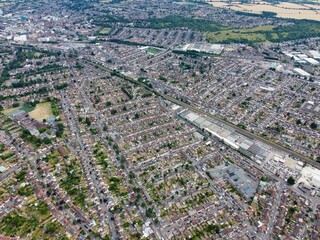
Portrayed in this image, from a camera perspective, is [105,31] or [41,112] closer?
[41,112]

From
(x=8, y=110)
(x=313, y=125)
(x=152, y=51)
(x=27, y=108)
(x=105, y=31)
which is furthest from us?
(x=105, y=31)

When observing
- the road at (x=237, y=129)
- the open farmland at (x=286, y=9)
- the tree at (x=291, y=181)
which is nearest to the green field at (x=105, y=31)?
the road at (x=237, y=129)

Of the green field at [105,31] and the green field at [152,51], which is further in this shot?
the green field at [105,31]

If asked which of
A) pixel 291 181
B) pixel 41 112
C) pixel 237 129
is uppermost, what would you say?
pixel 41 112

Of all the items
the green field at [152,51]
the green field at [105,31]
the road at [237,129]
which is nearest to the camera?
the road at [237,129]

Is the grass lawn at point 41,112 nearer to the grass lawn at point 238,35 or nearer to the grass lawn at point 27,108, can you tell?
the grass lawn at point 27,108

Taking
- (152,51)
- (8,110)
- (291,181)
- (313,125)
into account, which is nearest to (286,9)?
(152,51)

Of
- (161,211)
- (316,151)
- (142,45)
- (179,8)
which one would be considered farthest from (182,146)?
(179,8)

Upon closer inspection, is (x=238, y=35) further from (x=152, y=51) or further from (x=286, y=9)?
(x=286, y=9)

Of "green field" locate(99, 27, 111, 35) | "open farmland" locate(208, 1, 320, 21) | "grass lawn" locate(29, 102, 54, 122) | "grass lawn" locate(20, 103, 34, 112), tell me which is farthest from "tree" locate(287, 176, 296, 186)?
"open farmland" locate(208, 1, 320, 21)
